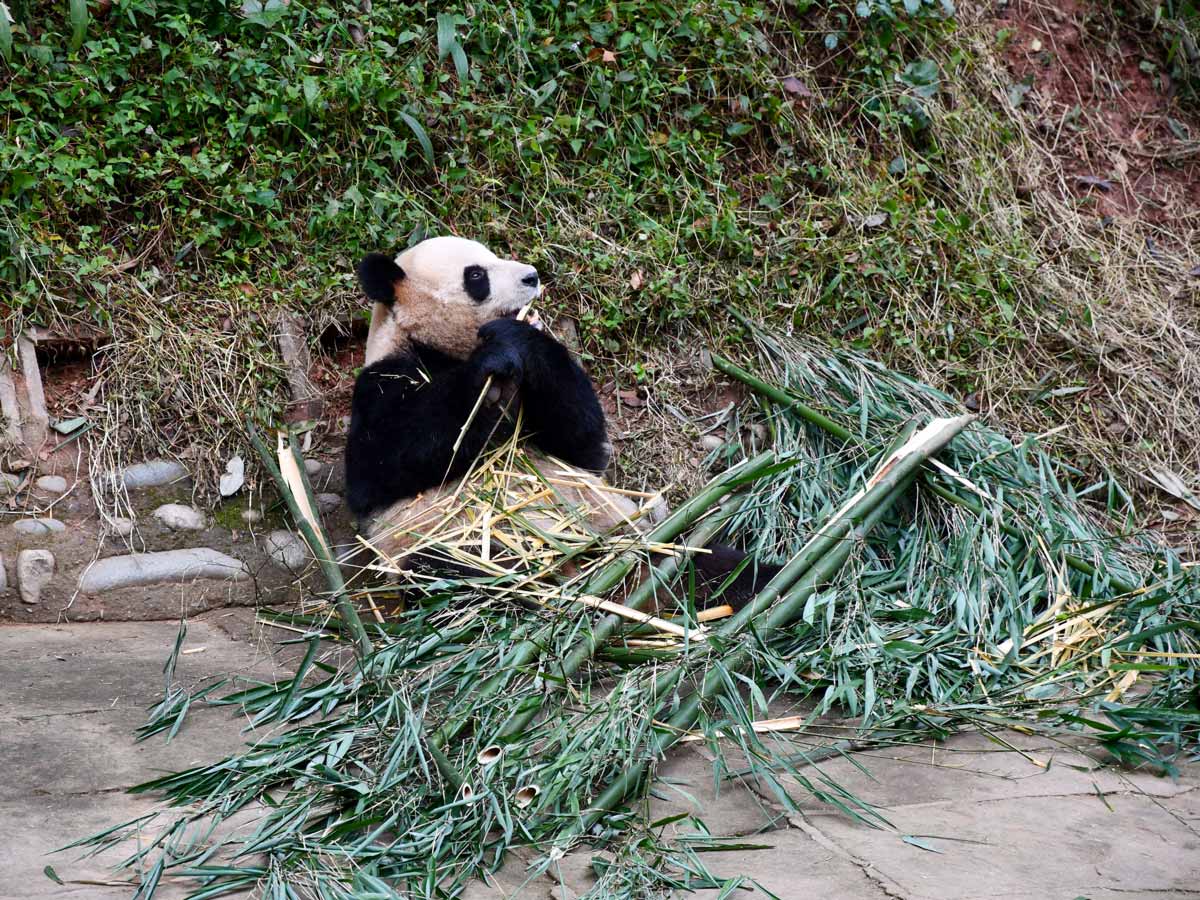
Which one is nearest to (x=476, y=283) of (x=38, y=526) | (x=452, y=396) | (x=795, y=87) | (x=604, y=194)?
(x=452, y=396)

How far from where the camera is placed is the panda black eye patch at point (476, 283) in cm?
387

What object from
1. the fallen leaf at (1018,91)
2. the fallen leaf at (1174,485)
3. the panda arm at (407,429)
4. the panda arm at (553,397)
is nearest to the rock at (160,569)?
the panda arm at (407,429)

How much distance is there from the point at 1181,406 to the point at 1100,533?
4.89 feet

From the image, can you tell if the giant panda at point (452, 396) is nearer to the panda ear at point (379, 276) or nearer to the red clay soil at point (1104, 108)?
the panda ear at point (379, 276)

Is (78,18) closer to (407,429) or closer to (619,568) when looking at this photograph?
(407,429)

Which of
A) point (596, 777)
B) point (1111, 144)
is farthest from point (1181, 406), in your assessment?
point (596, 777)

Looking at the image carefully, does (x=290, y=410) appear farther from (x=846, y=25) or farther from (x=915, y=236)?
(x=846, y=25)

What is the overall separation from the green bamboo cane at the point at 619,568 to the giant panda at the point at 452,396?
0.17 meters

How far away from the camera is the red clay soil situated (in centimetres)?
631

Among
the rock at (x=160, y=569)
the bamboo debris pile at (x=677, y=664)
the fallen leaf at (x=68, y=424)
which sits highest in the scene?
the bamboo debris pile at (x=677, y=664)

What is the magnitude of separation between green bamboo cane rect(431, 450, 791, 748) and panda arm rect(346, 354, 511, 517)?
0.73m

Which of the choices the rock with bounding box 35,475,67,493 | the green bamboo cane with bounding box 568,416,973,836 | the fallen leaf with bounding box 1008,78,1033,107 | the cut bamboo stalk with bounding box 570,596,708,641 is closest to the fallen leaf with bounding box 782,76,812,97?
the fallen leaf with bounding box 1008,78,1033,107

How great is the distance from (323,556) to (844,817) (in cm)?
182

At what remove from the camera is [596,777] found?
8.68 feet
